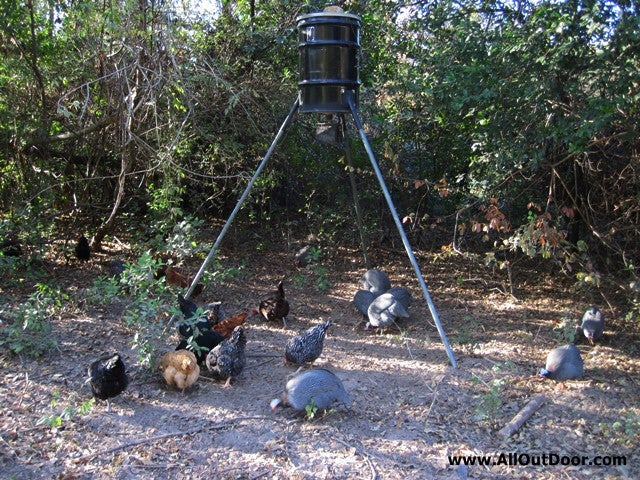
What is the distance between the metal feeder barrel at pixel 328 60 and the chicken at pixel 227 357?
7.26 ft

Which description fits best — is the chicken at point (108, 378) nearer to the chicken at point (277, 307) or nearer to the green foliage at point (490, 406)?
the chicken at point (277, 307)

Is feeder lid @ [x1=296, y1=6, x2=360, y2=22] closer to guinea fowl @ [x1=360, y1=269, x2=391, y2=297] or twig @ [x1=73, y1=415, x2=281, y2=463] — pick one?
guinea fowl @ [x1=360, y1=269, x2=391, y2=297]

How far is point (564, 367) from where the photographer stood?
4.56 meters

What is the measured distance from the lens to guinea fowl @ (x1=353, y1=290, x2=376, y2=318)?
19.1 ft

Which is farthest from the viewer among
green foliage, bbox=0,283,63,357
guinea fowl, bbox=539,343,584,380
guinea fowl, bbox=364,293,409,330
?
guinea fowl, bbox=364,293,409,330

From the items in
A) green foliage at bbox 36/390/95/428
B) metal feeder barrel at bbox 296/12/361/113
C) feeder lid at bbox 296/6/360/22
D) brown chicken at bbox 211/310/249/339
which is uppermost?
feeder lid at bbox 296/6/360/22

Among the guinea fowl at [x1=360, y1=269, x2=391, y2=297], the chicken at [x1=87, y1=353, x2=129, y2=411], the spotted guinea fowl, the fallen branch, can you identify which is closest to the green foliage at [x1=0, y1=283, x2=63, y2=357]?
the chicken at [x1=87, y1=353, x2=129, y2=411]

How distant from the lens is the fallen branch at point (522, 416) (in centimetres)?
381

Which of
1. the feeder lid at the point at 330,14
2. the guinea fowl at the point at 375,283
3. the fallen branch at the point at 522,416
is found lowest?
the fallen branch at the point at 522,416

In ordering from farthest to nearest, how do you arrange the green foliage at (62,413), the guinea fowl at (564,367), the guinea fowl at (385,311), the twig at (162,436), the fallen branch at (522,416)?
the guinea fowl at (385,311), the guinea fowl at (564,367), the fallen branch at (522,416), the green foliage at (62,413), the twig at (162,436)

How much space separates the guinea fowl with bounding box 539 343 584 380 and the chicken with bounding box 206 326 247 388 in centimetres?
236

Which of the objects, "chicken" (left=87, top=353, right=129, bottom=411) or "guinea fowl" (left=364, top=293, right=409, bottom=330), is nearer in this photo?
"chicken" (left=87, top=353, right=129, bottom=411)

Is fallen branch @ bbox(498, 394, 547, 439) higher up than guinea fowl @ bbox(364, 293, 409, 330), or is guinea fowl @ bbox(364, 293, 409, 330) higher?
guinea fowl @ bbox(364, 293, 409, 330)

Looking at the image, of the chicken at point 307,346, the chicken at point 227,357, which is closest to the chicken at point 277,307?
the chicken at point 307,346
